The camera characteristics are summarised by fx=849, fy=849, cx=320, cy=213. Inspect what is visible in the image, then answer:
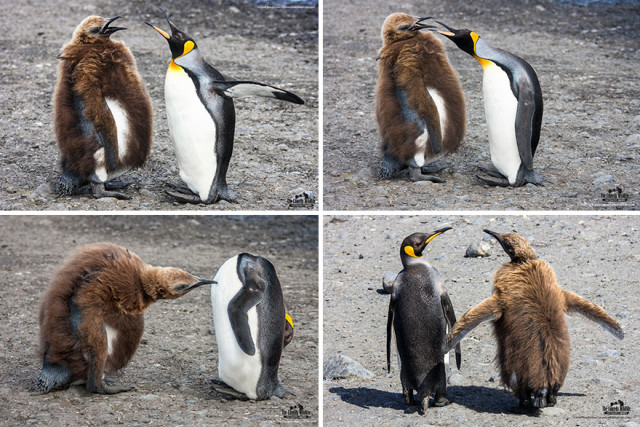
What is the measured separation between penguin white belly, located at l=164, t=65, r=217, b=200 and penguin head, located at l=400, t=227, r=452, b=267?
3.49 ft

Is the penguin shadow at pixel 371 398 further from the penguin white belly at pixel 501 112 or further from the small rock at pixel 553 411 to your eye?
the penguin white belly at pixel 501 112

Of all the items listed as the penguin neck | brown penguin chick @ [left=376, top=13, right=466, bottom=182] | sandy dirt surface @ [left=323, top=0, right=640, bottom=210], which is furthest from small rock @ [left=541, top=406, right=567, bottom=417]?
brown penguin chick @ [left=376, top=13, right=466, bottom=182]

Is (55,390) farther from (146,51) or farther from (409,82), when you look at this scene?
(146,51)

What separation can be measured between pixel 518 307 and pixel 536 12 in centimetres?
531

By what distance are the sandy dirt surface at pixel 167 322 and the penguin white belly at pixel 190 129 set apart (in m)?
0.77

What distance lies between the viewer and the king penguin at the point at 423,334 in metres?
3.22

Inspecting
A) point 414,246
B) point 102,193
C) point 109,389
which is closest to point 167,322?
point 102,193

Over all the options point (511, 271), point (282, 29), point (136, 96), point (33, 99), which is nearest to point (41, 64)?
point (33, 99)

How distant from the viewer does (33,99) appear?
17.6 ft

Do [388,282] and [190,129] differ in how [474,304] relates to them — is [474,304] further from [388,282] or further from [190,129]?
[190,129]

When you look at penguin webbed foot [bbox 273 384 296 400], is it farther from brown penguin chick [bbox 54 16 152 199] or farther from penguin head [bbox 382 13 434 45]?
penguin head [bbox 382 13 434 45]

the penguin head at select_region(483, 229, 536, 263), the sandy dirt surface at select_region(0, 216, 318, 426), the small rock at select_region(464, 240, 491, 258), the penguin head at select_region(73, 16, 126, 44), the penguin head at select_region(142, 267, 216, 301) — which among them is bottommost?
the sandy dirt surface at select_region(0, 216, 318, 426)

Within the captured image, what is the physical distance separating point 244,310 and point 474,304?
1.30 metres

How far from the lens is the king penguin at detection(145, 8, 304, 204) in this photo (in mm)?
3758
